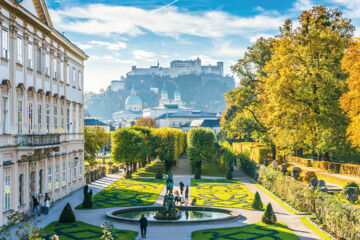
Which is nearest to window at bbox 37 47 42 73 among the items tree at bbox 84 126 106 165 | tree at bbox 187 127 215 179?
tree at bbox 84 126 106 165

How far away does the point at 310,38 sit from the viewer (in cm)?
4125

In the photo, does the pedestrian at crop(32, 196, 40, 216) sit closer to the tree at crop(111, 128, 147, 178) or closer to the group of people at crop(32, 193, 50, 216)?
the group of people at crop(32, 193, 50, 216)

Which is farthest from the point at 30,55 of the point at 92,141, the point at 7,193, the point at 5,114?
the point at 92,141

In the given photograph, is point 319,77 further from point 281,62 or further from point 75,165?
point 75,165

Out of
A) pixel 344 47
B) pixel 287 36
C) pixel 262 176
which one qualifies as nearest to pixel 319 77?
pixel 344 47

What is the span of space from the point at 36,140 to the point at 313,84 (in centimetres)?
2561

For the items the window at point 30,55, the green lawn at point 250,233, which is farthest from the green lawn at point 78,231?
the window at point 30,55

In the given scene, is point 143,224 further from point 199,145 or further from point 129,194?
point 199,145

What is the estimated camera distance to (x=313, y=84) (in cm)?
4000

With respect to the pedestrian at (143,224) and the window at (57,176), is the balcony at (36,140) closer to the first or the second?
the window at (57,176)

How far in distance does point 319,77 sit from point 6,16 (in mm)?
28216

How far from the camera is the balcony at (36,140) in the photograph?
26531mm

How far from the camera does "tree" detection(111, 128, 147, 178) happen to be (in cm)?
5769

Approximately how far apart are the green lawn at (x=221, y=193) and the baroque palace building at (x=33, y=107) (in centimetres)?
1261
